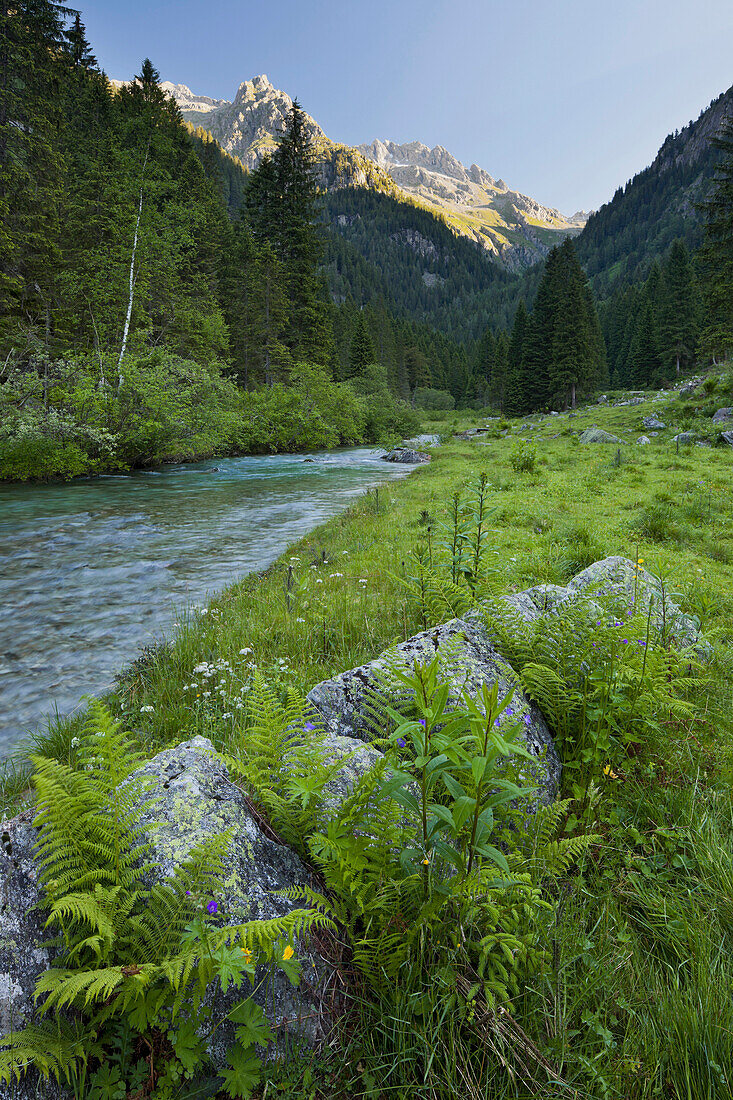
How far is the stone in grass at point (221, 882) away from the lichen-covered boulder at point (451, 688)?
70 centimetres

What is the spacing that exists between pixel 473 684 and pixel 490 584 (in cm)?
119

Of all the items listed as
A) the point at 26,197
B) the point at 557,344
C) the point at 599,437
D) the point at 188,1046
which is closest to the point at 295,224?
the point at 26,197

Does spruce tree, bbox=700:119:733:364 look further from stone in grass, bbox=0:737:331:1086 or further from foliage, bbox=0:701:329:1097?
foliage, bbox=0:701:329:1097

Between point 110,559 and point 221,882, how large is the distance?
8938 millimetres

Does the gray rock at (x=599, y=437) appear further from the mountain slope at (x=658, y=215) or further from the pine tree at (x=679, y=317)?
the mountain slope at (x=658, y=215)

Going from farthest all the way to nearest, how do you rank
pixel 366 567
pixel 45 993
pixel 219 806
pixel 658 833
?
pixel 366 567 → pixel 658 833 → pixel 219 806 → pixel 45 993

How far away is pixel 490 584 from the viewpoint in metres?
3.65

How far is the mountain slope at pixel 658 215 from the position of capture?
165500mm

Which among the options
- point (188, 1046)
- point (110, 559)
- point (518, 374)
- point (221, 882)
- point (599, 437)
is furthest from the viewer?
point (518, 374)

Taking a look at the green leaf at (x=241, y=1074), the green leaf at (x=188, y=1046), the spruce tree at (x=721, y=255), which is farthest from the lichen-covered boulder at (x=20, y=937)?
the spruce tree at (x=721, y=255)

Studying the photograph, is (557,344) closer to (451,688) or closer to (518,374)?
(518,374)

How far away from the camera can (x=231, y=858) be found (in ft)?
5.46

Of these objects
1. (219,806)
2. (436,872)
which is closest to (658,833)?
(436,872)

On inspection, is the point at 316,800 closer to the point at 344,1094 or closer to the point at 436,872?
the point at 436,872
